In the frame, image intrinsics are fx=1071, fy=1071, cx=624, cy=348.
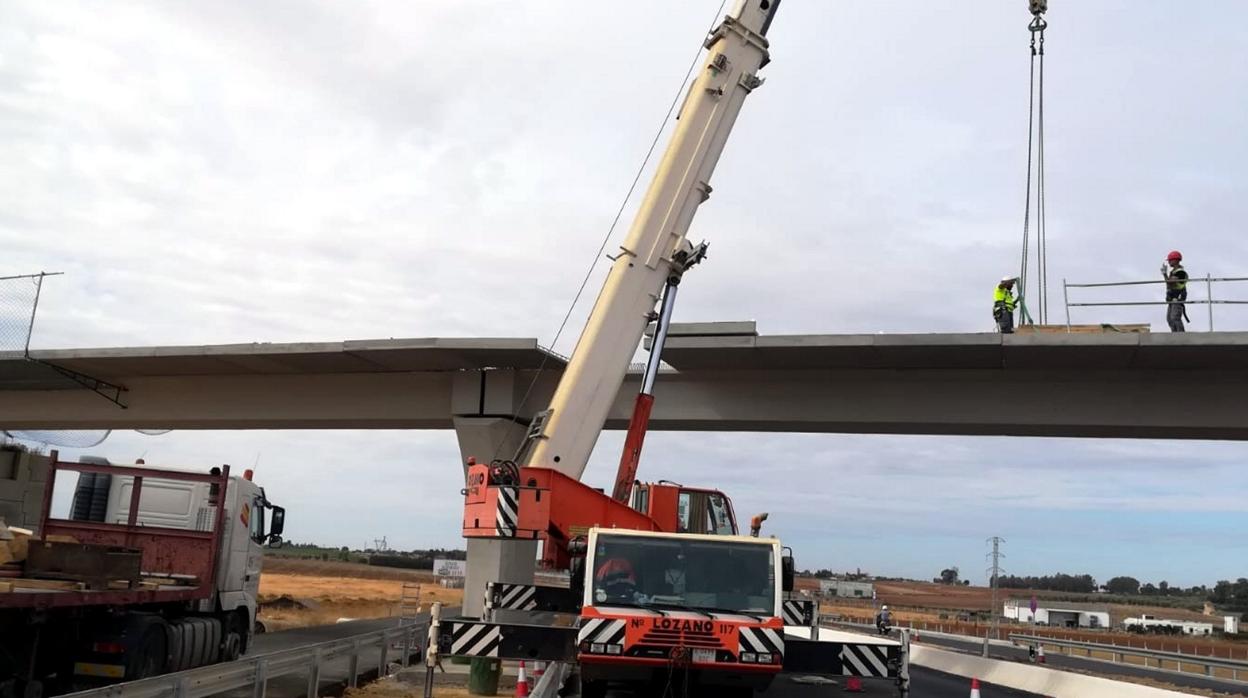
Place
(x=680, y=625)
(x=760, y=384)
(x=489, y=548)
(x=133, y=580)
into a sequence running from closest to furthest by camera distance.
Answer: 1. (x=680, y=625)
2. (x=133, y=580)
3. (x=489, y=548)
4. (x=760, y=384)

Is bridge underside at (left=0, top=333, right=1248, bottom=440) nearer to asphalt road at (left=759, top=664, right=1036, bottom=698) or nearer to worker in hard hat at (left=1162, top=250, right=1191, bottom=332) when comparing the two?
worker in hard hat at (left=1162, top=250, right=1191, bottom=332)

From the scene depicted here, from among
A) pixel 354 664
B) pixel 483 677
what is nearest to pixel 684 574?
pixel 483 677

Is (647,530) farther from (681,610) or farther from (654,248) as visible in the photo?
(654,248)

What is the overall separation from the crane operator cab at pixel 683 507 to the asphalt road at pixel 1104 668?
1394 centimetres

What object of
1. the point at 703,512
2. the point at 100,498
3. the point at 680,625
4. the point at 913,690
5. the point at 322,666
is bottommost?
the point at 322,666

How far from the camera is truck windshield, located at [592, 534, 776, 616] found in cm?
1116

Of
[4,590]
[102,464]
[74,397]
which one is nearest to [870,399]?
[102,464]

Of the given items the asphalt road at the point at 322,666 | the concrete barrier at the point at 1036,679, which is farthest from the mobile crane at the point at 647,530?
the concrete barrier at the point at 1036,679

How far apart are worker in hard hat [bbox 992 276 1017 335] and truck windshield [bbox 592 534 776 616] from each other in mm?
10410

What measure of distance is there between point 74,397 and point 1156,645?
5021cm

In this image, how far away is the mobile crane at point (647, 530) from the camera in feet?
34.3

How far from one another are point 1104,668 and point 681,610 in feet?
81.4

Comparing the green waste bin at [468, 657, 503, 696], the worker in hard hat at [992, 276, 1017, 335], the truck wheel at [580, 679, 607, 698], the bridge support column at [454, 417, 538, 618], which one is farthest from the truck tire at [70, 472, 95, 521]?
the worker in hard hat at [992, 276, 1017, 335]

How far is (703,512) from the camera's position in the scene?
629 inches
